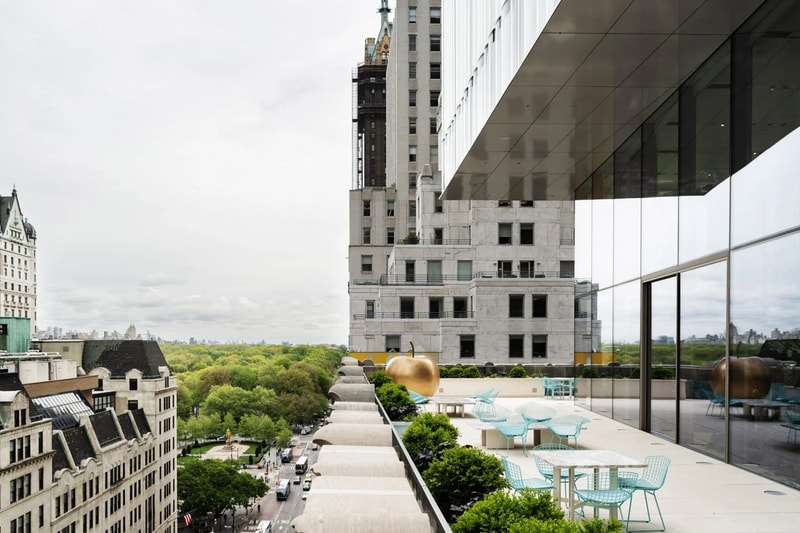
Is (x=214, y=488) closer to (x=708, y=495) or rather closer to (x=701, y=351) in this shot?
(x=701, y=351)

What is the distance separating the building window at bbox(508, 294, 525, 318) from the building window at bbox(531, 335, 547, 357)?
210 cm

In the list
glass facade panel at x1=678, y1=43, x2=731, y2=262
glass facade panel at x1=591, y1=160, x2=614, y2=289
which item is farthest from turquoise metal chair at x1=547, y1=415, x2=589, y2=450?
glass facade panel at x1=591, y1=160, x2=614, y2=289

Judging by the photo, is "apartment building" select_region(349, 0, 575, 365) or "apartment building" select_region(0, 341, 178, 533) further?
"apartment building" select_region(349, 0, 575, 365)

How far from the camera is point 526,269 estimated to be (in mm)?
54656

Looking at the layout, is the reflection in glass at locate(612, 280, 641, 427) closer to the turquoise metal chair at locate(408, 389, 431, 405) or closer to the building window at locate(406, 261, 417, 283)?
the turquoise metal chair at locate(408, 389, 431, 405)

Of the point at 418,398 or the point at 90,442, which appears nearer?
the point at 418,398

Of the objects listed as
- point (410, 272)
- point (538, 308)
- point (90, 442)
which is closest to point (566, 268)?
point (538, 308)

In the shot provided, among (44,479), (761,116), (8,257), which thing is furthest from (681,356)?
(8,257)

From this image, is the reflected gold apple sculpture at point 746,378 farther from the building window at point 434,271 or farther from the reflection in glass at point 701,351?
the building window at point 434,271

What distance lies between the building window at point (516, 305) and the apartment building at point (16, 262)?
10403 centimetres

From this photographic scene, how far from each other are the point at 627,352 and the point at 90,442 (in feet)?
135

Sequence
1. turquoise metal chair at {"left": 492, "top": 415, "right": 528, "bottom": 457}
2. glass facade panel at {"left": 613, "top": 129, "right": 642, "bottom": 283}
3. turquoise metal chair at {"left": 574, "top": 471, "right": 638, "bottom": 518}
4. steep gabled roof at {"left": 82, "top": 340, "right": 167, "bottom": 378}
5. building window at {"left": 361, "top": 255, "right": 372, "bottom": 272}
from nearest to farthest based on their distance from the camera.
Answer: turquoise metal chair at {"left": 574, "top": 471, "right": 638, "bottom": 518} < turquoise metal chair at {"left": 492, "top": 415, "right": 528, "bottom": 457} < glass facade panel at {"left": 613, "top": 129, "right": 642, "bottom": 283} < steep gabled roof at {"left": 82, "top": 340, "right": 167, "bottom": 378} < building window at {"left": 361, "top": 255, "right": 372, "bottom": 272}

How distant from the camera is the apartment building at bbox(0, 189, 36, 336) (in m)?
127

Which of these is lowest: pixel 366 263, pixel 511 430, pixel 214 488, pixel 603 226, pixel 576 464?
pixel 214 488
